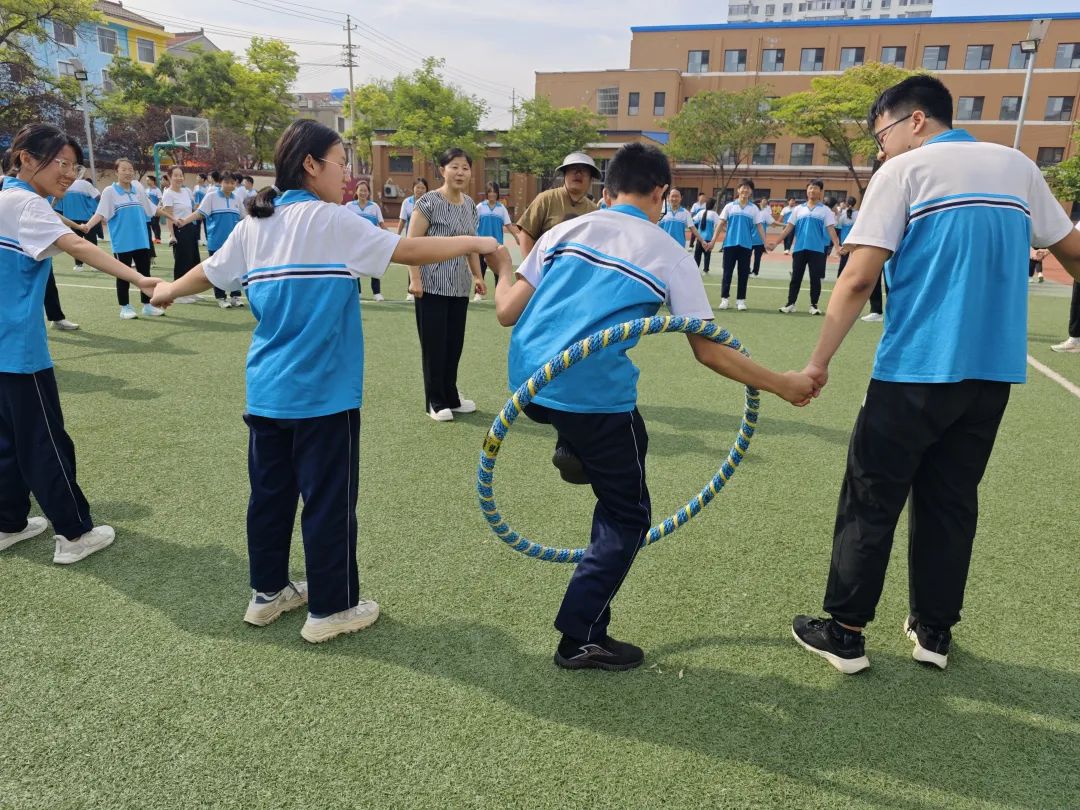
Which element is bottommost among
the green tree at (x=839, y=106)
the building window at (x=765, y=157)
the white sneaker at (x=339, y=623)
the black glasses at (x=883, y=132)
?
the white sneaker at (x=339, y=623)

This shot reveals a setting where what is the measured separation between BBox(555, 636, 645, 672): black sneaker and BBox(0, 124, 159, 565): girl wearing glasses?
2580mm

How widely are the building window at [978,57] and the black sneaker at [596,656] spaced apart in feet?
207

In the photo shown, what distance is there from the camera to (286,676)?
9.71 feet

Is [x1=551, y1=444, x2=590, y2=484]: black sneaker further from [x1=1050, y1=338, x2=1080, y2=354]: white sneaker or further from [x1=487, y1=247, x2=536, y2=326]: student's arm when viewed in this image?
[x1=1050, y1=338, x2=1080, y2=354]: white sneaker

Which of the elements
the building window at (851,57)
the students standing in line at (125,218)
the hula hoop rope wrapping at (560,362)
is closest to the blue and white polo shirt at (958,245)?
the hula hoop rope wrapping at (560,362)

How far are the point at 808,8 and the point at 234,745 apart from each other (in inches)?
5166

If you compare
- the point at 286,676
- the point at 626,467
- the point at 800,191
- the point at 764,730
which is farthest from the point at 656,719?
the point at 800,191

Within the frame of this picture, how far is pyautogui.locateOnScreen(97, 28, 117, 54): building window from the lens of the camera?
2211 inches

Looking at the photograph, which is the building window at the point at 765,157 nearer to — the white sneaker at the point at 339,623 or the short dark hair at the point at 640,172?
the short dark hair at the point at 640,172

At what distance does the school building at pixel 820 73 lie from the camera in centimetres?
5062

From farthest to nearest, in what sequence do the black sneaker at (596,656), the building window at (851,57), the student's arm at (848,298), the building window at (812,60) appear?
the building window at (812,60) → the building window at (851,57) → the black sneaker at (596,656) → the student's arm at (848,298)

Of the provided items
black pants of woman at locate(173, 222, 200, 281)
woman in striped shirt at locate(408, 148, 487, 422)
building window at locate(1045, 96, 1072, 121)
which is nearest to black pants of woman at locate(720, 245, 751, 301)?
woman in striped shirt at locate(408, 148, 487, 422)

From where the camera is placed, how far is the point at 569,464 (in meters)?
2.88

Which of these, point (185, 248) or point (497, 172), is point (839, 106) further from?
point (185, 248)
